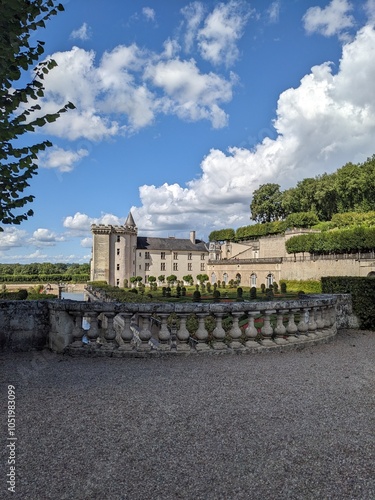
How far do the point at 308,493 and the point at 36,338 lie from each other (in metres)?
5.39

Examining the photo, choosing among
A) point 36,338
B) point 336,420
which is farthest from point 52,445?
point 36,338

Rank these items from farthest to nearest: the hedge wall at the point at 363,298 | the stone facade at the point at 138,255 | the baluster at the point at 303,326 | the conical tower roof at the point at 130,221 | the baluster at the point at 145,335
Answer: the conical tower roof at the point at 130,221 → the stone facade at the point at 138,255 → the hedge wall at the point at 363,298 → the baluster at the point at 303,326 → the baluster at the point at 145,335

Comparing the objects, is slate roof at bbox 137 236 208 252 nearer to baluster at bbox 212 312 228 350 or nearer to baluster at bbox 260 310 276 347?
baluster at bbox 260 310 276 347

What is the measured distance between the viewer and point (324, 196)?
57281 millimetres

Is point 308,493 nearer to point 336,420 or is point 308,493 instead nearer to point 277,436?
point 277,436

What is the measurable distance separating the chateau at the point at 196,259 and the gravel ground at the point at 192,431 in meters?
41.9

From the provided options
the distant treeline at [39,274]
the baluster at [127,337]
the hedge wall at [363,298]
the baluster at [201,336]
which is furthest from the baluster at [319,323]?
the distant treeline at [39,274]

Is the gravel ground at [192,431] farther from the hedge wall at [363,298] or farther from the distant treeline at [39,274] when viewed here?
the distant treeline at [39,274]

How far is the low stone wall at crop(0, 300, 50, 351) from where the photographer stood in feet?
21.0

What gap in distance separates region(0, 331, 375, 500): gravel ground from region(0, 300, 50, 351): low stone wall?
3.57ft

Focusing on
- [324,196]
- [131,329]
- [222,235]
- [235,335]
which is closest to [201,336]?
[235,335]

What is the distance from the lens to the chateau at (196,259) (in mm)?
49688

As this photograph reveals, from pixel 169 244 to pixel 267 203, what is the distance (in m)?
19.9

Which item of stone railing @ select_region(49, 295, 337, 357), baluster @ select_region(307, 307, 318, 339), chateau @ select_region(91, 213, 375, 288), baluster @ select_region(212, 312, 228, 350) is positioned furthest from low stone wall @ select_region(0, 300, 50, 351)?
chateau @ select_region(91, 213, 375, 288)
